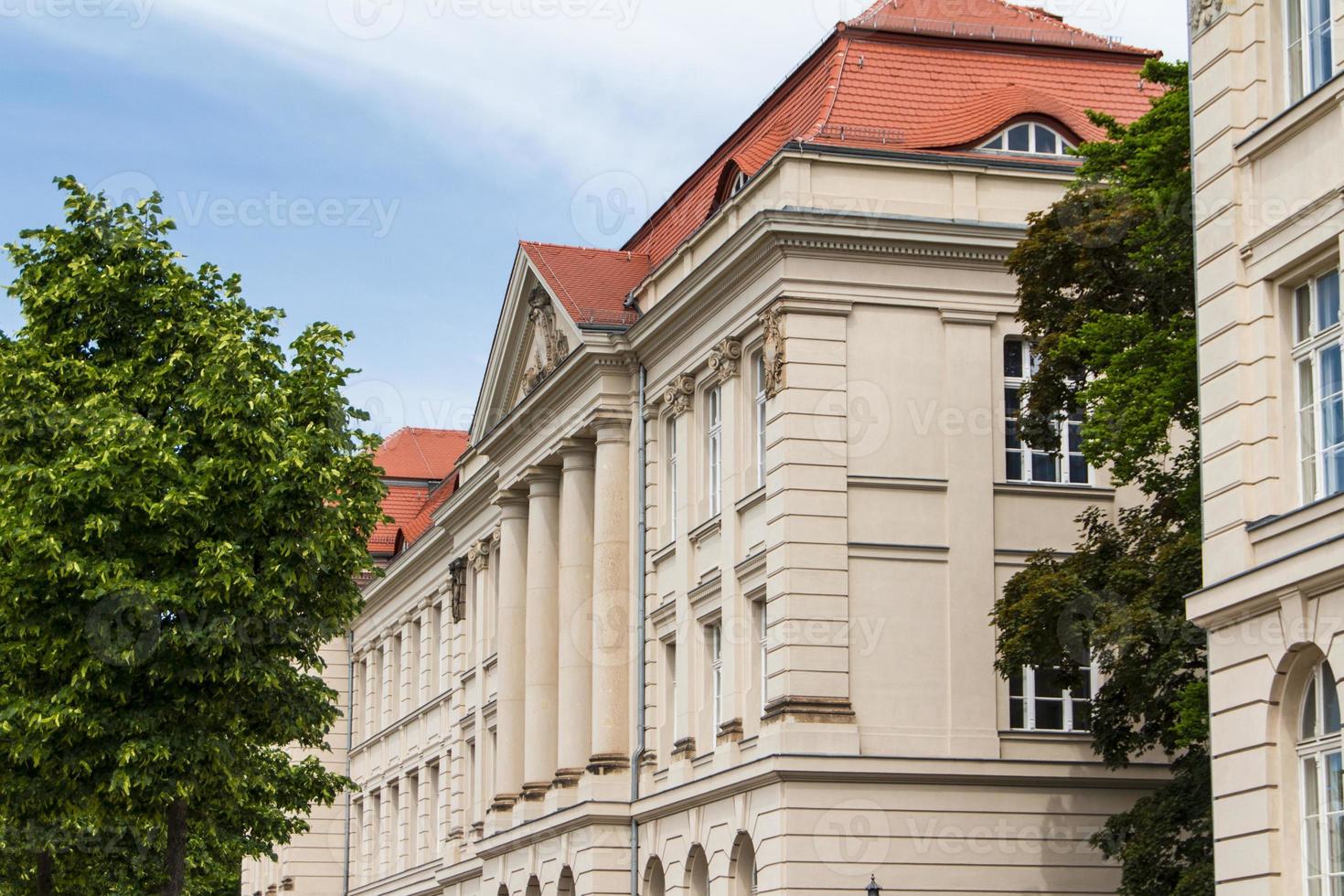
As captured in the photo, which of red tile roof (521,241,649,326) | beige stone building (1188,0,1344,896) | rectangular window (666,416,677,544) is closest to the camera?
beige stone building (1188,0,1344,896)

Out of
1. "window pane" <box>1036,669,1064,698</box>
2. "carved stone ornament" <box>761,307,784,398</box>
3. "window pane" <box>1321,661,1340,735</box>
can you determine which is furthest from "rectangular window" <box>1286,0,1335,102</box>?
"window pane" <box>1036,669,1064,698</box>

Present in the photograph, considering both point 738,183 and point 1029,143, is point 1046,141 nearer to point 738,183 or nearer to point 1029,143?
point 1029,143

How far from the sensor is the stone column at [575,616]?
43125 millimetres

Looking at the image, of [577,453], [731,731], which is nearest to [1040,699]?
[731,731]

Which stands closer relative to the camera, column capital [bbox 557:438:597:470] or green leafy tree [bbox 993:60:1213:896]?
green leafy tree [bbox 993:60:1213:896]

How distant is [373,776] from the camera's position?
2660 inches

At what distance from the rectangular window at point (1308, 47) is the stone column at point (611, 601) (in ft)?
71.5

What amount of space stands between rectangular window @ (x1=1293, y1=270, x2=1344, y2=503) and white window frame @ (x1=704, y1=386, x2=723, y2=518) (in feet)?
57.5

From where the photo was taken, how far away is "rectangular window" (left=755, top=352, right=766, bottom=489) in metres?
35.8

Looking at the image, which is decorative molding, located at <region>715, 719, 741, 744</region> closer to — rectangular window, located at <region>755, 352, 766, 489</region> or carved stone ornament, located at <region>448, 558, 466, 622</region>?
rectangular window, located at <region>755, 352, 766, 489</region>

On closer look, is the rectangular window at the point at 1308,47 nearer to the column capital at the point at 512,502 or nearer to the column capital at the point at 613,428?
the column capital at the point at 613,428

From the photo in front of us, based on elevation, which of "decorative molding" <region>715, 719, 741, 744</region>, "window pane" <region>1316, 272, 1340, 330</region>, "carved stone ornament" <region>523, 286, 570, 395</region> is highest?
"carved stone ornament" <region>523, 286, 570, 395</region>

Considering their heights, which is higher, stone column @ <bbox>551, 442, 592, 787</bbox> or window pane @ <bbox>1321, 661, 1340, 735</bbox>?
stone column @ <bbox>551, 442, 592, 787</bbox>

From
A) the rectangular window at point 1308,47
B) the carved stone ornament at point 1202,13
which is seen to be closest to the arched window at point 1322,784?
the rectangular window at point 1308,47
